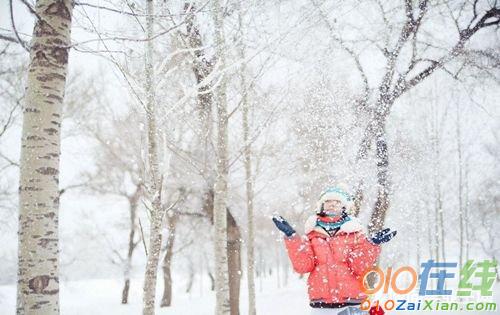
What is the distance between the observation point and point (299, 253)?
3.34 m

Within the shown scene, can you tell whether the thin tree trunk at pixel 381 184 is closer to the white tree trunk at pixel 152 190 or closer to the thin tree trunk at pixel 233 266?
the thin tree trunk at pixel 233 266

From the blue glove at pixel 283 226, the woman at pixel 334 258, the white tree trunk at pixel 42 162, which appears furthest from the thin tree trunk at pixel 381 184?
the white tree trunk at pixel 42 162

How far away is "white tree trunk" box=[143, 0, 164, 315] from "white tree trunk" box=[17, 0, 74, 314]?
1.78m

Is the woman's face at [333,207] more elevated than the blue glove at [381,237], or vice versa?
the woman's face at [333,207]

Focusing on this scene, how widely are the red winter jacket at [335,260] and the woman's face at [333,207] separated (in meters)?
0.20

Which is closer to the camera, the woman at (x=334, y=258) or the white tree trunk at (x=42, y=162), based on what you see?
the white tree trunk at (x=42, y=162)

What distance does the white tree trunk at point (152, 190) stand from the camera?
185 inches

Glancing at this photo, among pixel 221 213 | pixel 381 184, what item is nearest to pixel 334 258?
pixel 221 213

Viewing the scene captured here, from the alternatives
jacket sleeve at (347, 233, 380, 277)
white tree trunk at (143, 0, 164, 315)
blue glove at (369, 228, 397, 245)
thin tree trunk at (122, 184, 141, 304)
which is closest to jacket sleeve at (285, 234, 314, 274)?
jacket sleeve at (347, 233, 380, 277)

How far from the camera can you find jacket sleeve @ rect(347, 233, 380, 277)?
3.25 m

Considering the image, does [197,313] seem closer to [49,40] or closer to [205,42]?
[205,42]

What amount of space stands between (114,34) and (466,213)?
23.7 m

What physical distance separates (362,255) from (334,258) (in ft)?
0.81

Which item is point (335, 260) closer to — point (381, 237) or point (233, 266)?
point (381, 237)
